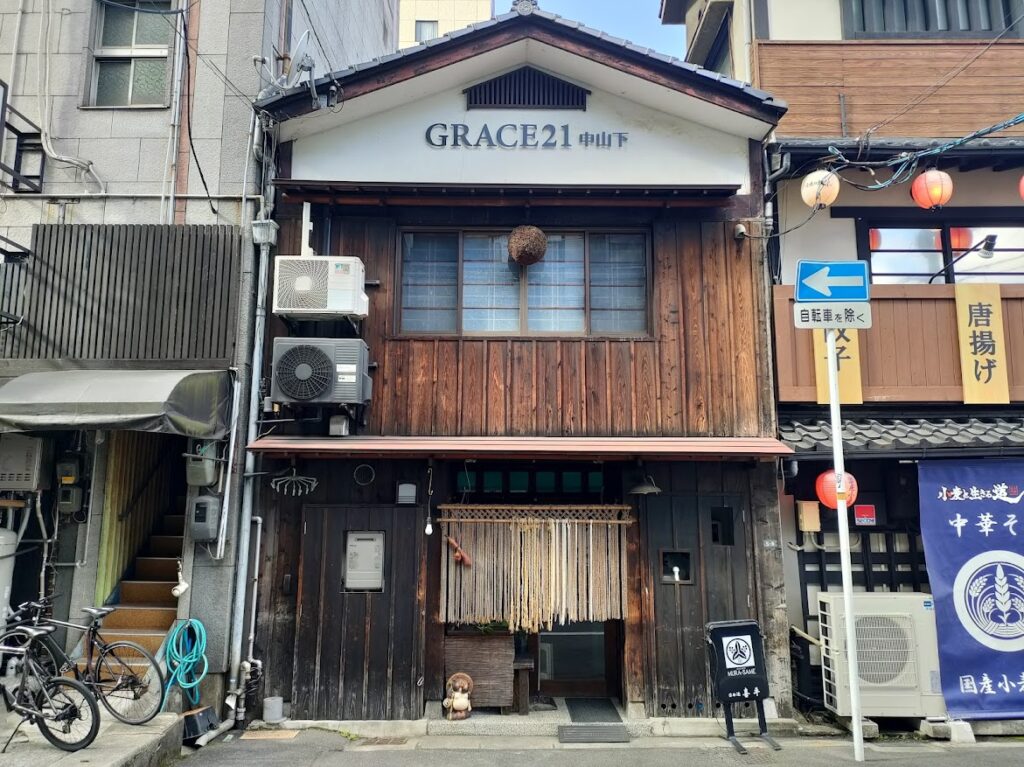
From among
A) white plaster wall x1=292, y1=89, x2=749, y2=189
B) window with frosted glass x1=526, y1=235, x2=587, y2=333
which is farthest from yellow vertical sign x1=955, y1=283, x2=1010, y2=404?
window with frosted glass x1=526, y1=235, x2=587, y2=333

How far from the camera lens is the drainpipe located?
26.7 ft

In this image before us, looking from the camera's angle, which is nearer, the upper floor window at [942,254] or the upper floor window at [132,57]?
the upper floor window at [132,57]

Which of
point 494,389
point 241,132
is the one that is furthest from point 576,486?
point 241,132

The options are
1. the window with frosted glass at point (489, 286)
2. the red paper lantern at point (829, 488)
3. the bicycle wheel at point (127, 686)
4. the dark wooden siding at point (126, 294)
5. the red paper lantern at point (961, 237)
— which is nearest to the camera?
the bicycle wheel at point (127, 686)

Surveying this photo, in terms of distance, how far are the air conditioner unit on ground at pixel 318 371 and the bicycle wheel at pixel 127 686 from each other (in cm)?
325

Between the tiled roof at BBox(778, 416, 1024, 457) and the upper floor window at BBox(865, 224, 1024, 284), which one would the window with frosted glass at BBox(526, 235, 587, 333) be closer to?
the tiled roof at BBox(778, 416, 1024, 457)

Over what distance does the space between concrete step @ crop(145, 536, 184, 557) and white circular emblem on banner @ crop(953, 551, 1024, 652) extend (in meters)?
10.5

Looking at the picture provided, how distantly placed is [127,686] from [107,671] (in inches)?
12.5

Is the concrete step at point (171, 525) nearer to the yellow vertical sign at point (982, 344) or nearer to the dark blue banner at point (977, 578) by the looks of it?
the dark blue banner at point (977, 578)

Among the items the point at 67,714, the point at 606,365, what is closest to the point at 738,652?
the point at 606,365

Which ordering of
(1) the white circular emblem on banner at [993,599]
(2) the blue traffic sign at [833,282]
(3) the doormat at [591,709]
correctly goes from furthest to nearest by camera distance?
(3) the doormat at [591,709] < (1) the white circular emblem on banner at [993,599] < (2) the blue traffic sign at [833,282]

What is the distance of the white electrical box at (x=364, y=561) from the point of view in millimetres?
8562

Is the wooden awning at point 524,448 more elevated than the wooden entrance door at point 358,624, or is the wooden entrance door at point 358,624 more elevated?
the wooden awning at point 524,448

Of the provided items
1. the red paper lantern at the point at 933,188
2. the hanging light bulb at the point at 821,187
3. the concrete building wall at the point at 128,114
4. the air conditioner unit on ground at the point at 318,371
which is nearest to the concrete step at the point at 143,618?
the air conditioner unit on ground at the point at 318,371
